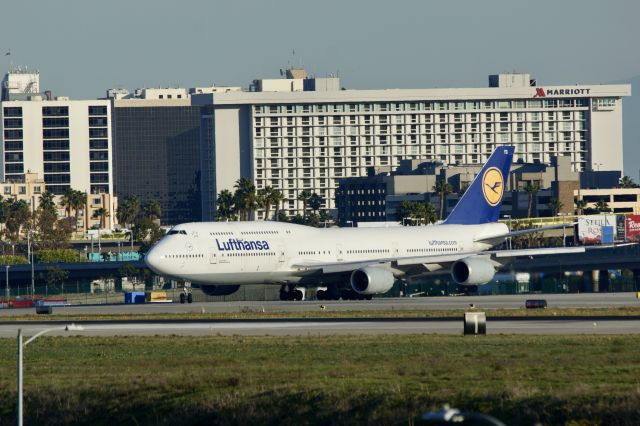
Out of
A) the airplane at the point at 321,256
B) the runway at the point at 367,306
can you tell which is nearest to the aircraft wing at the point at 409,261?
the airplane at the point at 321,256

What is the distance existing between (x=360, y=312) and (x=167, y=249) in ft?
64.6

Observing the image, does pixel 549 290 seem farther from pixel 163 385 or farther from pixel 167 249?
pixel 163 385

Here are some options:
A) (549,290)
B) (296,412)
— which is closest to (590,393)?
(296,412)

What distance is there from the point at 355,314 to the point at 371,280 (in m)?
19.0

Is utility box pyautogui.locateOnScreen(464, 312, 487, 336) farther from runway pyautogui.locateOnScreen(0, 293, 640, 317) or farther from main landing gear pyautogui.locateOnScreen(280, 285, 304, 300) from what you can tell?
main landing gear pyautogui.locateOnScreen(280, 285, 304, 300)

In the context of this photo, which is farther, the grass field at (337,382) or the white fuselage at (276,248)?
the white fuselage at (276,248)

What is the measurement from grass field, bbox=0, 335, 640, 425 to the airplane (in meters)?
39.7

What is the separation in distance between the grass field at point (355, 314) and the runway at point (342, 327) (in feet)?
12.9

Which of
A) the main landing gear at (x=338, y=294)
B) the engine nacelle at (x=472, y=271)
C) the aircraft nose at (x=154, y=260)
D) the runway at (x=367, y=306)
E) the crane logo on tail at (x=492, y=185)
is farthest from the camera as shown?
the crane logo on tail at (x=492, y=185)

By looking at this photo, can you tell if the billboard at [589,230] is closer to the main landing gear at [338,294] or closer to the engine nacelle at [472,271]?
the main landing gear at [338,294]

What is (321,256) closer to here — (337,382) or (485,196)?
(485,196)

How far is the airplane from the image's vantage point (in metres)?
96.0

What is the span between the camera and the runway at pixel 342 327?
202 feet

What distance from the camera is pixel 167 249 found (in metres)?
95.2
